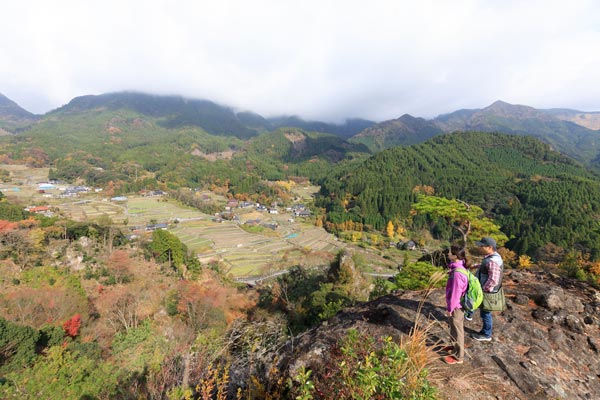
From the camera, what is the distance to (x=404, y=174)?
113188 millimetres

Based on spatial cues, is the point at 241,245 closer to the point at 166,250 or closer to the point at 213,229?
the point at 213,229

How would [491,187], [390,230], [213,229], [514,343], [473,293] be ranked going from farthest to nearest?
[491,187]
[390,230]
[213,229]
[514,343]
[473,293]

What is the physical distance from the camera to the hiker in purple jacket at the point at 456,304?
12.3 ft

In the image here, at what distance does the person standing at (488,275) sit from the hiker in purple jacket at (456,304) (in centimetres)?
53

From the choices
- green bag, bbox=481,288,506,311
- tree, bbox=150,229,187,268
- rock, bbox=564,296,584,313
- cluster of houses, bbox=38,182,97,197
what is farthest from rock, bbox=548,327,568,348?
cluster of houses, bbox=38,182,97,197

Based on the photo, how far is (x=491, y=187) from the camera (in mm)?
87938

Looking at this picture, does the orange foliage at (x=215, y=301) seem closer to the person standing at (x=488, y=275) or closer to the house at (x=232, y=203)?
the person standing at (x=488, y=275)

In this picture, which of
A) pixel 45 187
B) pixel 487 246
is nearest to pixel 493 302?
pixel 487 246

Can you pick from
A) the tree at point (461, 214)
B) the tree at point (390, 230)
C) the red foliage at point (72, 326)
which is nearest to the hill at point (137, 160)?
the tree at point (390, 230)

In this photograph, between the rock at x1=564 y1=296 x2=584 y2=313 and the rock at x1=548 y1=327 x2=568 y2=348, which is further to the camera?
the rock at x1=564 y1=296 x2=584 y2=313

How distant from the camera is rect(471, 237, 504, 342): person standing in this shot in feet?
13.7

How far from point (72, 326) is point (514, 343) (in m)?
21.8

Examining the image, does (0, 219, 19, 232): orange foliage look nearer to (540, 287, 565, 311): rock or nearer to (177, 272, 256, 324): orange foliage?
(177, 272, 256, 324): orange foliage

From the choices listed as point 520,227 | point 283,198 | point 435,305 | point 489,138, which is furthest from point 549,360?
point 489,138
